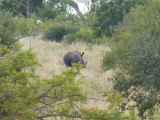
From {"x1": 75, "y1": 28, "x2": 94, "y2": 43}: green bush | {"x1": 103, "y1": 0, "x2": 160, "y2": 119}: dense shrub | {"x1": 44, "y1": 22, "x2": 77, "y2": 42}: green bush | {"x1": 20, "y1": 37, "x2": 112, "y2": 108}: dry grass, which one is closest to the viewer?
{"x1": 103, "y1": 0, "x2": 160, "y2": 119}: dense shrub

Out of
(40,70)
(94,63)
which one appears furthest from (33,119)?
(94,63)

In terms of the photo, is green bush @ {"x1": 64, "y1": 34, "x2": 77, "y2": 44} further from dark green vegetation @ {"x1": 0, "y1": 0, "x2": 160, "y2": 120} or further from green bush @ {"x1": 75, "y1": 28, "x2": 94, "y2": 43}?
dark green vegetation @ {"x1": 0, "y1": 0, "x2": 160, "y2": 120}

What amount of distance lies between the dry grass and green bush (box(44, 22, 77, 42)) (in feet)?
6.47

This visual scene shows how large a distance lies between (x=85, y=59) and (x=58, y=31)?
914 centimetres

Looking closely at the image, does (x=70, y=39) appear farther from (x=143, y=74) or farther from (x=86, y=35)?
(x=143, y=74)

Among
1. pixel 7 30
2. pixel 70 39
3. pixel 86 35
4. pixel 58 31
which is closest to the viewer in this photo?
pixel 7 30

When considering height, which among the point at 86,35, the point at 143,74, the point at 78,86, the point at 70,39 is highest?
the point at 86,35

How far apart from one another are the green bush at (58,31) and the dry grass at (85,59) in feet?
6.47

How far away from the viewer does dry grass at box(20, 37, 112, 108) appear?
50.4 ft

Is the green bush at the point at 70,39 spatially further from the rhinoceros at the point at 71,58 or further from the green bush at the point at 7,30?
the green bush at the point at 7,30

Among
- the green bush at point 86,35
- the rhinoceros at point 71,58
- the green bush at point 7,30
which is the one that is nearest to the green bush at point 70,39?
the green bush at point 86,35

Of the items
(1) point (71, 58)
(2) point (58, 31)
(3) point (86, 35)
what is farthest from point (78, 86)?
(2) point (58, 31)

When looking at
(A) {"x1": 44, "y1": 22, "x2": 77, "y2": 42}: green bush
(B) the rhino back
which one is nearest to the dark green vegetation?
(B) the rhino back

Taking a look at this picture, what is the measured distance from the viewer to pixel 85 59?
75.0ft
